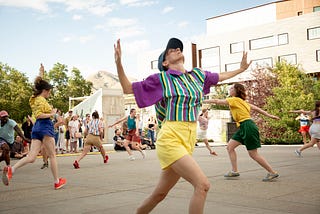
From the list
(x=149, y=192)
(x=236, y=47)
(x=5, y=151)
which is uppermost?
(x=236, y=47)

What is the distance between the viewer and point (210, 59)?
172ft

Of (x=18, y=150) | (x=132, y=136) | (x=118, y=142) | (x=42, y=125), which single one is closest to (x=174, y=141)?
(x=42, y=125)

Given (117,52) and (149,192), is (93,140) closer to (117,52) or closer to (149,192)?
(149,192)

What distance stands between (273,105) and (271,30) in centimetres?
2395

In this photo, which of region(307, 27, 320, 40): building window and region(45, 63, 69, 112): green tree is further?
region(45, 63, 69, 112): green tree

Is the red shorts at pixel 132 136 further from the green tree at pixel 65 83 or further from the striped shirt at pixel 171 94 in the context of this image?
the green tree at pixel 65 83

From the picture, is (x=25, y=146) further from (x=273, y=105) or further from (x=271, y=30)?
(x=271, y=30)

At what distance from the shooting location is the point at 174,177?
11.7 ft

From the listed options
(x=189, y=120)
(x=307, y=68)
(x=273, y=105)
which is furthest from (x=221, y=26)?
(x=189, y=120)

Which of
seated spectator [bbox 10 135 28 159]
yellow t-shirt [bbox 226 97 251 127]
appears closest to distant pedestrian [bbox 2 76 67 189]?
yellow t-shirt [bbox 226 97 251 127]

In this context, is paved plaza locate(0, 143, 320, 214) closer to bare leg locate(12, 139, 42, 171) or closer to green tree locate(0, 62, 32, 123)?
bare leg locate(12, 139, 42, 171)

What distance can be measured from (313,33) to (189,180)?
43.4 metres

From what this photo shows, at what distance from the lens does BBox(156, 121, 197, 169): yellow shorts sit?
3.37 m

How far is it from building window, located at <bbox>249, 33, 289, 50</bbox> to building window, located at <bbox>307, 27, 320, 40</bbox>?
250cm
